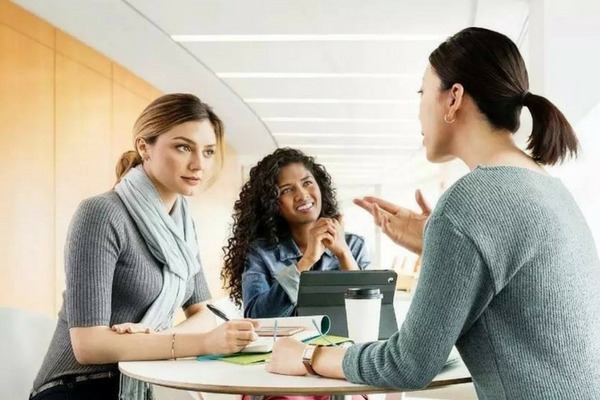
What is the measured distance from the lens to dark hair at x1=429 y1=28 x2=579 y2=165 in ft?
5.54

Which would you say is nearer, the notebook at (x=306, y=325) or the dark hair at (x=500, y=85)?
the dark hair at (x=500, y=85)

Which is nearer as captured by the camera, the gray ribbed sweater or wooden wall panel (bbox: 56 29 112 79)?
the gray ribbed sweater

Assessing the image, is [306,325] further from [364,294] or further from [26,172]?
[26,172]

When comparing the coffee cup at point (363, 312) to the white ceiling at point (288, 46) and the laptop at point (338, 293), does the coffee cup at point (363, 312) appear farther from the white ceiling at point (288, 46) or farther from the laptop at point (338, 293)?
the white ceiling at point (288, 46)

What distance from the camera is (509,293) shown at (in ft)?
4.98

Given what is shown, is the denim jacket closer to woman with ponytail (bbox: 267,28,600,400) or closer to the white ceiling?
woman with ponytail (bbox: 267,28,600,400)

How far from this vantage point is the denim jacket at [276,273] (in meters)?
3.01

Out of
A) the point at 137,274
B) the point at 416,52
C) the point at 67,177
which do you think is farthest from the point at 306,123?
the point at 137,274

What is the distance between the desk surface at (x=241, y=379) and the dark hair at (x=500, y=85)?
562mm

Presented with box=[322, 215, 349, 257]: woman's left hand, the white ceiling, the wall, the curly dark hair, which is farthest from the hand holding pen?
the white ceiling

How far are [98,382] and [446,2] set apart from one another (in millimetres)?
4699

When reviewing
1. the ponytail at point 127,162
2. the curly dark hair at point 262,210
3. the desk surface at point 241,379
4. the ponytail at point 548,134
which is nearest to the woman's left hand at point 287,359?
the desk surface at point 241,379

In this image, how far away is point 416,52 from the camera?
25.3 ft

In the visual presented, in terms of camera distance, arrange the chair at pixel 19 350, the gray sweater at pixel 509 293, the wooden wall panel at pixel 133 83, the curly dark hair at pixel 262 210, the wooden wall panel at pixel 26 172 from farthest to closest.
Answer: the wooden wall panel at pixel 133 83
the wooden wall panel at pixel 26 172
the curly dark hair at pixel 262 210
the chair at pixel 19 350
the gray sweater at pixel 509 293
